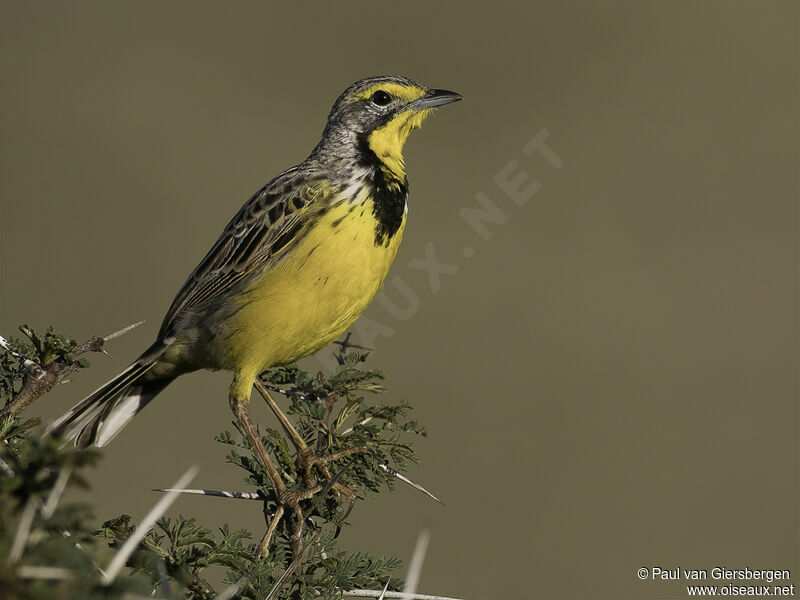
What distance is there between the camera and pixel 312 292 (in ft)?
14.8

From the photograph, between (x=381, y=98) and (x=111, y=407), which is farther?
(x=381, y=98)

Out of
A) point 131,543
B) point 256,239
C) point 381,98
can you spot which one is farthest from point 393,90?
point 131,543

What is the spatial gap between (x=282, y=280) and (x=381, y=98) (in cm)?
135

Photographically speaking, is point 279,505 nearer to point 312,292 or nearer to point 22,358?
point 22,358

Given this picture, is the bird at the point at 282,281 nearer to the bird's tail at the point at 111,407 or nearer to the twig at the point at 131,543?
the bird's tail at the point at 111,407

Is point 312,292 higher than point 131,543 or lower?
higher

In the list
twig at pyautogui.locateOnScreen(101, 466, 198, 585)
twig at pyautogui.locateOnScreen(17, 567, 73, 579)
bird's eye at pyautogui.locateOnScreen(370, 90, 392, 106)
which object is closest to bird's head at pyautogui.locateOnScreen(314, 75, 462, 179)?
bird's eye at pyautogui.locateOnScreen(370, 90, 392, 106)

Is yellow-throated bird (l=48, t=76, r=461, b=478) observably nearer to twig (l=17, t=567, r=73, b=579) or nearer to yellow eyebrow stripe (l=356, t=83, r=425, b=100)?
→ yellow eyebrow stripe (l=356, t=83, r=425, b=100)

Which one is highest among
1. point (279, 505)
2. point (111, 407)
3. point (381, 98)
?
point (381, 98)

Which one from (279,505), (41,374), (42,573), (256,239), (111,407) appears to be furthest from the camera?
(256,239)

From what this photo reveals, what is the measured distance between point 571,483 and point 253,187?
23.7ft

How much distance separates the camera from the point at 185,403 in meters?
10.6

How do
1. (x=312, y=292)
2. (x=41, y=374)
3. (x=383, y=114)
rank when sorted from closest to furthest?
1. (x=41, y=374)
2. (x=312, y=292)
3. (x=383, y=114)

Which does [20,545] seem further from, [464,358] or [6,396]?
[464,358]
